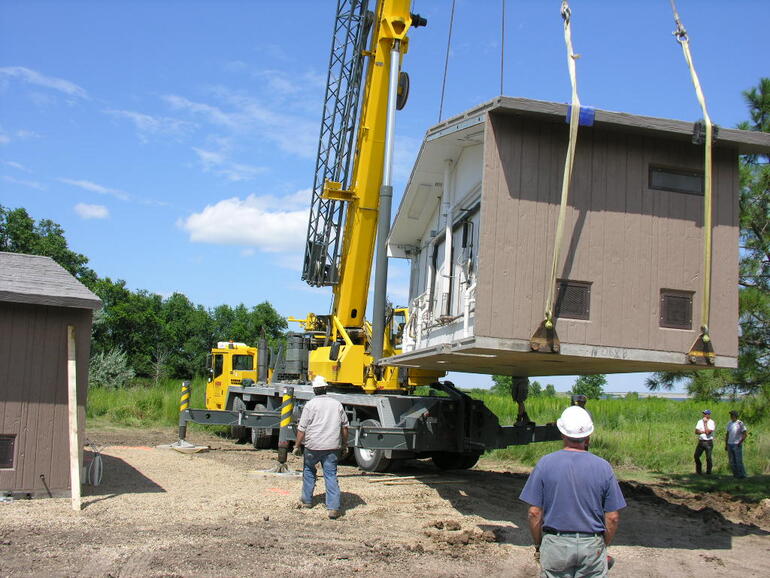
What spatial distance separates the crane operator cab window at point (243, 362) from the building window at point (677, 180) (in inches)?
590

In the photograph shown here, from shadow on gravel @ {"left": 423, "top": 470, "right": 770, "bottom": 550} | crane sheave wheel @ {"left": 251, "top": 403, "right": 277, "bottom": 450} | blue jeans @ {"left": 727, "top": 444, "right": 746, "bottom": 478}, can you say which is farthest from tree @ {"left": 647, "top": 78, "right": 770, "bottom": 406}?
crane sheave wheel @ {"left": 251, "top": 403, "right": 277, "bottom": 450}

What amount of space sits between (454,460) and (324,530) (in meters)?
6.16

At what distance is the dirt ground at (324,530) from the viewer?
7168 mm

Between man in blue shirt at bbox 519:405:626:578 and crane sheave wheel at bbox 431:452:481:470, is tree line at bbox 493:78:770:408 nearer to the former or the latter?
crane sheave wheel at bbox 431:452:481:470

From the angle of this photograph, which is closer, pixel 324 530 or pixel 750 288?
pixel 324 530

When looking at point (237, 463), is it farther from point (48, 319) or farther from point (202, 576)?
point (202, 576)

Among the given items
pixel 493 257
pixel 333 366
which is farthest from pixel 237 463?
pixel 493 257

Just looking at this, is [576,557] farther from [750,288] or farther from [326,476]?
[750,288]

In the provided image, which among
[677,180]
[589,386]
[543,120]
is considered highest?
[543,120]

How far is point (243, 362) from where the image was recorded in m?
21.8

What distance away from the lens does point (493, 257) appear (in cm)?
826

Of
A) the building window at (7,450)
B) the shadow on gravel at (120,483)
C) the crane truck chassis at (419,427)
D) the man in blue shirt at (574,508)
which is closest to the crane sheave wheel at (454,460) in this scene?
the crane truck chassis at (419,427)

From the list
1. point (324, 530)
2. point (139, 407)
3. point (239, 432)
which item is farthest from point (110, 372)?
point (324, 530)

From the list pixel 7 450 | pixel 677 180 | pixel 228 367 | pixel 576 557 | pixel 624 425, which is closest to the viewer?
pixel 576 557
